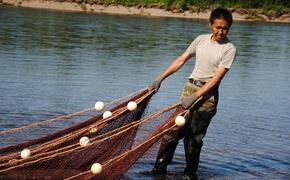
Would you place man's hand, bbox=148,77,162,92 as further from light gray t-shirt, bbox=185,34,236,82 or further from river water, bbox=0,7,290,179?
river water, bbox=0,7,290,179

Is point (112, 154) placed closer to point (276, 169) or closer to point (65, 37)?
point (276, 169)

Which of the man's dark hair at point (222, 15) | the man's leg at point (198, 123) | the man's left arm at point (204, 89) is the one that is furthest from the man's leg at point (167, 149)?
the man's dark hair at point (222, 15)

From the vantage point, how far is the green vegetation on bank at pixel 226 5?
227 feet

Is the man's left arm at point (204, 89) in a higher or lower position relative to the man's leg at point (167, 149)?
higher

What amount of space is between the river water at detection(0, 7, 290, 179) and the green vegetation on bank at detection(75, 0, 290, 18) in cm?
4008

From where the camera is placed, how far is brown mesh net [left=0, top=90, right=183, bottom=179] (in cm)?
708

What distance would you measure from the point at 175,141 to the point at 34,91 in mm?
6559

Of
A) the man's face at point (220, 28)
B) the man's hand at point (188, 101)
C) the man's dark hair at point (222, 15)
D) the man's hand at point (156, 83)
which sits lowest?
the man's hand at point (188, 101)

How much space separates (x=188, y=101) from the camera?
7.42 meters

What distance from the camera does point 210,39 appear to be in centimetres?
762

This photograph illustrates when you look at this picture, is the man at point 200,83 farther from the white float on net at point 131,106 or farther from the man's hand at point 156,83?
the white float on net at point 131,106

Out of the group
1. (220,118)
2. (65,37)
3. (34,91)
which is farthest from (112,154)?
(65,37)

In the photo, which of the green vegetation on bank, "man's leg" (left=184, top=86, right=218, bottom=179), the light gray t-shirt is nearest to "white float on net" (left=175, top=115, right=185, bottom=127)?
"man's leg" (left=184, top=86, right=218, bottom=179)

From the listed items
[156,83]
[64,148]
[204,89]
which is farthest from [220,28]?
[64,148]
